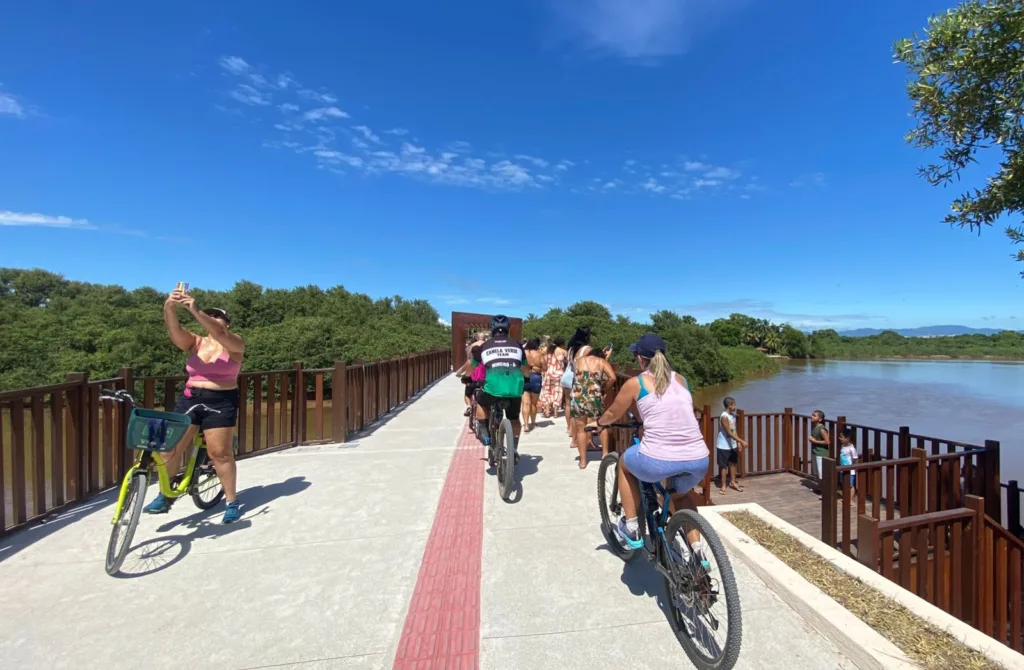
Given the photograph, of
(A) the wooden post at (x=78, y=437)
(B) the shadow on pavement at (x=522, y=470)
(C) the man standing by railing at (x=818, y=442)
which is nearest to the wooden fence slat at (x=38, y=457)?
(A) the wooden post at (x=78, y=437)

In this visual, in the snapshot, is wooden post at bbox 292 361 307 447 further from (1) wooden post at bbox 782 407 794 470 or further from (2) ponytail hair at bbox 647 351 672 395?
(1) wooden post at bbox 782 407 794 470

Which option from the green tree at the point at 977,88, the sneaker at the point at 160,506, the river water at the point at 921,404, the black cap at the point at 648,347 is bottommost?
the river water at the point at 921,404

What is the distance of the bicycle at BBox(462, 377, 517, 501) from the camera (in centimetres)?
419

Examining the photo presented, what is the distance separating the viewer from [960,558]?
358cm

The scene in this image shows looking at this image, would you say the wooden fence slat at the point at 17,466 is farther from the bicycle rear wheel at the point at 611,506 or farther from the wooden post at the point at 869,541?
the wooden post at the point at 869,541

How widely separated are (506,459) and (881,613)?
265cm

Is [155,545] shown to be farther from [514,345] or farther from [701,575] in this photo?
[701,575]

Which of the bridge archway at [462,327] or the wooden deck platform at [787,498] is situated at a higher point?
the bridge archway at [462,327]

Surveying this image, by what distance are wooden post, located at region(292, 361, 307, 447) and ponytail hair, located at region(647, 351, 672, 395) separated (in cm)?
499

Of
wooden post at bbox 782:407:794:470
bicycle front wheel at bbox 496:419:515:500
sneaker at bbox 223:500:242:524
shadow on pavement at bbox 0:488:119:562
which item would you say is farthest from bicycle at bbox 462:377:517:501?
wooden post at bbox 782:407:794:470

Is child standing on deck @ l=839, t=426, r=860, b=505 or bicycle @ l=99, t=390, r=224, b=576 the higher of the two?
bicycle @ l=99, t=390, r=224, b=576

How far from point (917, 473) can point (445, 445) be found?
205 inches

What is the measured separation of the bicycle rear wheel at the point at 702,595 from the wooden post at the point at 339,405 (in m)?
5.26

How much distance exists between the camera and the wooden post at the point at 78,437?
4.03m
